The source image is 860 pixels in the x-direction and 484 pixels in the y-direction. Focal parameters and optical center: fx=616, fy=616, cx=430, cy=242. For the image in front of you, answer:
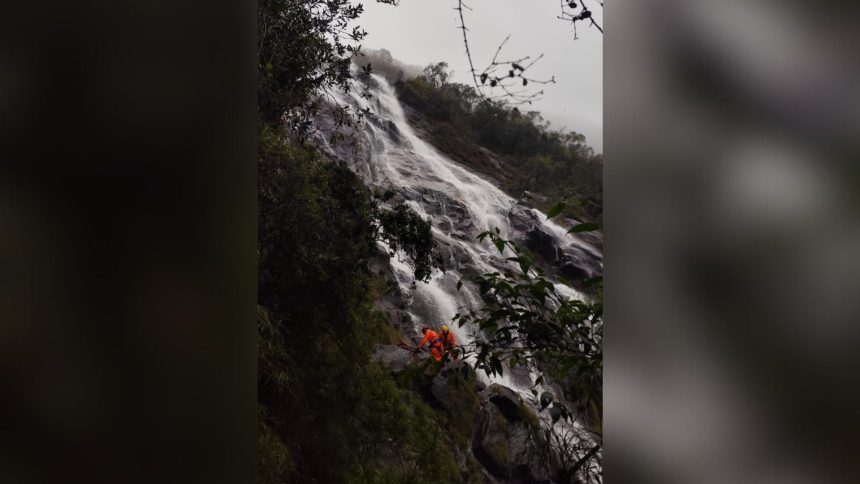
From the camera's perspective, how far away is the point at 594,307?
1911mm

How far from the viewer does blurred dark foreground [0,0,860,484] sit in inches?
22.7

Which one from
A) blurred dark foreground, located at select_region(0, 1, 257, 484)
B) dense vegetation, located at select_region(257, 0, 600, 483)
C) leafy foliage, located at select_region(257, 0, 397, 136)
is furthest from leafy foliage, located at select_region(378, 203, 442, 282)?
blurred dark foreground, located at select_region(0, 1, 257, 484)

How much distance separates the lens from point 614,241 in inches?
31.3

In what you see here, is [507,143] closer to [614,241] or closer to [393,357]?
[393,357]

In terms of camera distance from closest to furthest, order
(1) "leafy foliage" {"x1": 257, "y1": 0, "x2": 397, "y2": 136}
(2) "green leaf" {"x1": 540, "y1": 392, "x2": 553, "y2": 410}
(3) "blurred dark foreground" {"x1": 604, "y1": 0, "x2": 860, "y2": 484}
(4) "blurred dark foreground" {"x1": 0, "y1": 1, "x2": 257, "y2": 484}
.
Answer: (3) "blurred dark foreground" {"x1": 604, "y1": 0, "x2": 860, "y2": 484} < (4) "blurred dark foreground" {"x1": 0, "y1": 1, "x2": 257, "y2": 484} < (2) "green leaf" {"x1": 540, "y1": 392, "x2": 553, "y2": 410} < (1) "leafy foliage" {"x1": 257, "y1": 0, "x2": 397, "y2": 136}

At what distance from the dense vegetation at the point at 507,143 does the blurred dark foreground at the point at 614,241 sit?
0.93 metres

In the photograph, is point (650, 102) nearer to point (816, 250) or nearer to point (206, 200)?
point (816, 250)

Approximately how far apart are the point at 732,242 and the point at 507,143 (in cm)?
137

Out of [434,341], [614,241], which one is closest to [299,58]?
[434,341]

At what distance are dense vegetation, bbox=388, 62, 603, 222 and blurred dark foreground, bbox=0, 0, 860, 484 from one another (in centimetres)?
93

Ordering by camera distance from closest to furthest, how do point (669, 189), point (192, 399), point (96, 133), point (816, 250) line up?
point (816, 250), point (669, 189), point (96, 133), point (192, 399)

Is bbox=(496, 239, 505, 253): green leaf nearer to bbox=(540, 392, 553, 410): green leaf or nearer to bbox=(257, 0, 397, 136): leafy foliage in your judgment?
bbox=(540, 392, 553, 410): green leaf

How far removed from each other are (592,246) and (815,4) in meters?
1.39

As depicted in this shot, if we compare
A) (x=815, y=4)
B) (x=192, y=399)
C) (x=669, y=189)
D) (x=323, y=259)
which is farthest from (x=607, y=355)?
(x=323, y=259)
